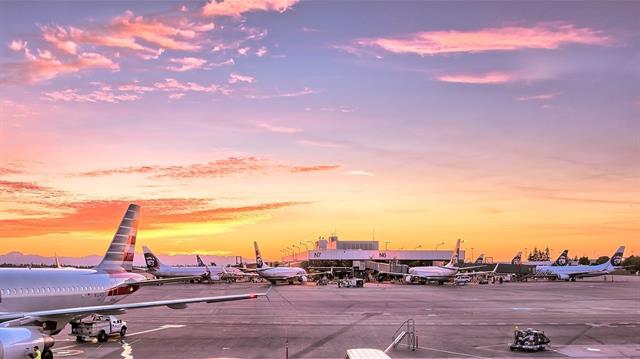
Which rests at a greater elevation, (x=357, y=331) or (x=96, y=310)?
(x=96, y=310)

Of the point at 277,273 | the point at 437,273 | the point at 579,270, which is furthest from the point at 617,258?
the point at 277,273

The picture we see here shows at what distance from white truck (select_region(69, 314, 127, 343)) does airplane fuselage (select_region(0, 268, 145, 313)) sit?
1132 mm

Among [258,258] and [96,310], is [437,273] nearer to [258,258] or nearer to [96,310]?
[258,258]

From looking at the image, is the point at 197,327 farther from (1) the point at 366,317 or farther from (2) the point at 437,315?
(2) the point at 437,315

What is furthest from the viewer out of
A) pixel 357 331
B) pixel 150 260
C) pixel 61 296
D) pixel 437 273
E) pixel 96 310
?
pixel 150 260

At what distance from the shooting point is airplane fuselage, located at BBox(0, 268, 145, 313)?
105 feet

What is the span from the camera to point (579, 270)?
552 feet

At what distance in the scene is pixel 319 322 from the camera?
171ft

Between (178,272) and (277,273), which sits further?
(178,272)

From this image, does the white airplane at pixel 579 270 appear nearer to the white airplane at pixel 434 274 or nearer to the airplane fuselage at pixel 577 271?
the airplane fuselage at pixel 577 271

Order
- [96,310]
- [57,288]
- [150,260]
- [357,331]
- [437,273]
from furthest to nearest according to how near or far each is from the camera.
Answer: [150,260] < [437,273] < [357,331] < [57,288] < [96,310]

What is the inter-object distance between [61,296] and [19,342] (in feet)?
38.7

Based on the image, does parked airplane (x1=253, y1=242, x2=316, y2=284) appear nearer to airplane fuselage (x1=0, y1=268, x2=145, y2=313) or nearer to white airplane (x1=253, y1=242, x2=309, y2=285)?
white airplane (x1=253, y1=242, x2=309, y2=285)

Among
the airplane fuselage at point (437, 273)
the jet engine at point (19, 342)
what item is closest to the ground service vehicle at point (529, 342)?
the jet engine at point (19, 342)
